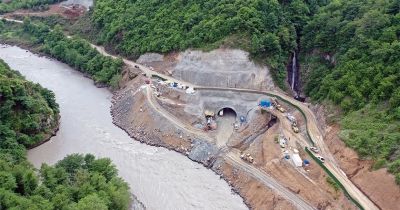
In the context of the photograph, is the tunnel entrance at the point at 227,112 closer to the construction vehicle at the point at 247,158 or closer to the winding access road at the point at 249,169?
the winding access road at the point at 249,169

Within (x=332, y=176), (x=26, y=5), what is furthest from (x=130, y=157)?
(x=26, y=5)

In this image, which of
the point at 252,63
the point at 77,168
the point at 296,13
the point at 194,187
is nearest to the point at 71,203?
the point at 77,168

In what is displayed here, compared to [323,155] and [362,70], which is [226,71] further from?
[323,155]

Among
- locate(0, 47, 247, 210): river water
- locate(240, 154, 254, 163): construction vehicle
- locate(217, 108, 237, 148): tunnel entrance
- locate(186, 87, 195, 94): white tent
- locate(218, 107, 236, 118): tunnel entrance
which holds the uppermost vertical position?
locate(186, 87, 195, 94): white tent

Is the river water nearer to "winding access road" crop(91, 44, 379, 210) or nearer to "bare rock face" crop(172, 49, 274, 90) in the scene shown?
"winding access road" crop(91, 44, 379, 210)

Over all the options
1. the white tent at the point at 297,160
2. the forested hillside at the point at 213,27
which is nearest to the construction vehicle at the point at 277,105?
the forested hillside at the point at 213,27

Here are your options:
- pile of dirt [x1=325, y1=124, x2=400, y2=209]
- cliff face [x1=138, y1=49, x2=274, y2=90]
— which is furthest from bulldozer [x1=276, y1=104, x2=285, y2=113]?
pile of dirt [x1=325, y1=124, x2=400, y2=209]

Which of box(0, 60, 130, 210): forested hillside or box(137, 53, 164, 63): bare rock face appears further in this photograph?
box(137, 53, 164, 63): bare rock face
